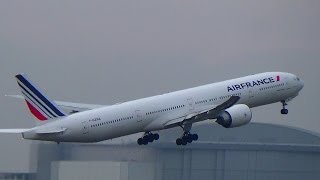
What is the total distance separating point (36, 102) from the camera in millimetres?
125875

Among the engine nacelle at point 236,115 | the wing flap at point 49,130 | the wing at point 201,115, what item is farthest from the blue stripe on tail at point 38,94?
the engine nacelle at point 236,115

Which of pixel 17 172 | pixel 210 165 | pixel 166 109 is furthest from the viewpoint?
pixel 210 165

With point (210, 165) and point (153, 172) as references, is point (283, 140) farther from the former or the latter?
point (153, 172)

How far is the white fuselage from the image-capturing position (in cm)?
12588

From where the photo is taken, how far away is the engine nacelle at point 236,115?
439 ft

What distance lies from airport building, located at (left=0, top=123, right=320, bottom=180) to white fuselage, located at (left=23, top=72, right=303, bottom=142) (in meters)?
21.8

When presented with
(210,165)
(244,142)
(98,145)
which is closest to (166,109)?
(98,145)

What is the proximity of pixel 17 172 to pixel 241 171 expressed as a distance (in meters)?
30.1

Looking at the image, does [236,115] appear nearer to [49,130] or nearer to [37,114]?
[49,130]

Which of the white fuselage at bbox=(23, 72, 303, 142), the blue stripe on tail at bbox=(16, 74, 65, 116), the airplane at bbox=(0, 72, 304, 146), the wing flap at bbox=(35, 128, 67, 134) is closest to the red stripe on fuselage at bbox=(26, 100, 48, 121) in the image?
the airplane at bbox=(0, 72, 304, 146)

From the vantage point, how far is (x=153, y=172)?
162000 mm

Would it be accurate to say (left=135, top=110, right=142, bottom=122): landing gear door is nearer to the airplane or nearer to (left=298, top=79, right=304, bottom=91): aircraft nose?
the airplane

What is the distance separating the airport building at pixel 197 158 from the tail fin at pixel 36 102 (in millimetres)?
28211

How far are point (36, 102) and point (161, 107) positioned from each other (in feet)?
42.4
